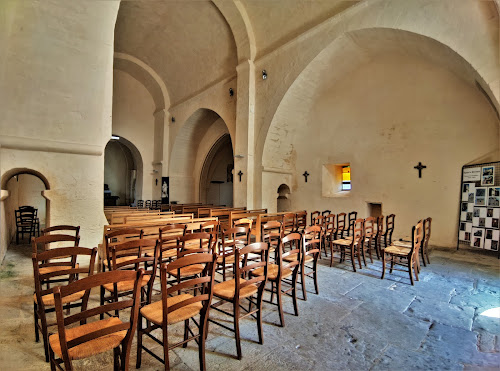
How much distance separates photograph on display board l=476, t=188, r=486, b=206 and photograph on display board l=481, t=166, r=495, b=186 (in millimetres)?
145

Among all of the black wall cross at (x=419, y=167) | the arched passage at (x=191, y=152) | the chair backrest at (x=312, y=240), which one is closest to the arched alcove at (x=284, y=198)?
the arched passage at (x=191, y=152)

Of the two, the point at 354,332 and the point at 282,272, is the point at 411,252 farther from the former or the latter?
the point at 282,272

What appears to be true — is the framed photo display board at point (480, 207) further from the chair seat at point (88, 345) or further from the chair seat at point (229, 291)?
the chair seat at point (88, 345)

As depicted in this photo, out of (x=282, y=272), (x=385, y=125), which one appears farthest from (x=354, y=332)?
(x=385, y=125)

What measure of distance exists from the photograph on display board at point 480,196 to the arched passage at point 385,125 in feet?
1.77

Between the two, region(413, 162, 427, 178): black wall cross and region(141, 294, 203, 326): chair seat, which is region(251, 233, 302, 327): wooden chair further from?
region(413, 162, 427, 178): black wall cross

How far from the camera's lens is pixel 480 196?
18.0 feet

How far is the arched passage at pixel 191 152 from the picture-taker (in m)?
12.2

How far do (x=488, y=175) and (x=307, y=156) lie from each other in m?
4.63

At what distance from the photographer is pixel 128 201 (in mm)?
15852

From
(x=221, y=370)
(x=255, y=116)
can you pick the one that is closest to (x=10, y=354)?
(x=221, y=370)

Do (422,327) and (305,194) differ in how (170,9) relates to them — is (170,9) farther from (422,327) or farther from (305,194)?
(422,327)

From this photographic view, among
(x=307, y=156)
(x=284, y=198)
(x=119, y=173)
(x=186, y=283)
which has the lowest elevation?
(x=186, y=283)

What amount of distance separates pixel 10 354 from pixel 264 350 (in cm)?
193
